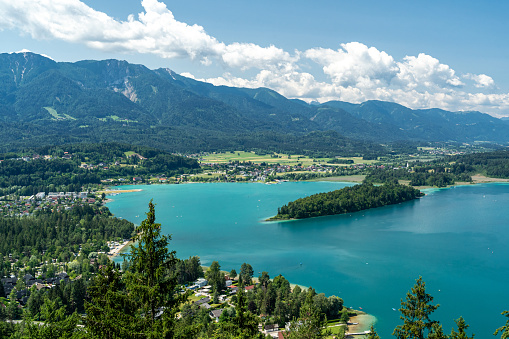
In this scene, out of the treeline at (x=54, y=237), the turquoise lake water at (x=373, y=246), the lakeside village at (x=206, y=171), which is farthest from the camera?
the lakeside village at (x=206, y=171)

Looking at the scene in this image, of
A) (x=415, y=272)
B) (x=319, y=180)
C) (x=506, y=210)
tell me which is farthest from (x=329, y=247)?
(x=319, y=180)

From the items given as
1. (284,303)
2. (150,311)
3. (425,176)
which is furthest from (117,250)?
(425,176)

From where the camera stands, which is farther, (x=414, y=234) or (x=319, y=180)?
(x=319, y=180)

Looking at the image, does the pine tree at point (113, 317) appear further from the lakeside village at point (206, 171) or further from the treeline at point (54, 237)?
the lakeside village at point (206, 171)

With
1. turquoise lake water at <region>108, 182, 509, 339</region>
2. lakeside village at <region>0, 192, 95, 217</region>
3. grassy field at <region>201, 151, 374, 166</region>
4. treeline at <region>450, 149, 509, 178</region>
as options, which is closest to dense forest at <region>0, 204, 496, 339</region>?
turquoise lake water at <region>108, 182, 509, 339</region>

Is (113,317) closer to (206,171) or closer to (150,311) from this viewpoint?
(150,311)

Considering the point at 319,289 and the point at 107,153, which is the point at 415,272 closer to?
the point at 319,289

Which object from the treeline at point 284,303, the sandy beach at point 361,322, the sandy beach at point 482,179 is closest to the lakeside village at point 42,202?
the treeline at point 284,303
